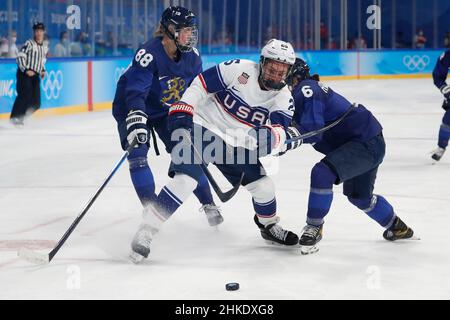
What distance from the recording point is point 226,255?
13.9 ft

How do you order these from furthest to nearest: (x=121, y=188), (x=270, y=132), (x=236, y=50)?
Result: (x=236, y=50) < (x=121, y=188) < (x=270, y=132)

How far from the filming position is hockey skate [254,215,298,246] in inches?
171

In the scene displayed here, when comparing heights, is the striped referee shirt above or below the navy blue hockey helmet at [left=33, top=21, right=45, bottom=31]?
below

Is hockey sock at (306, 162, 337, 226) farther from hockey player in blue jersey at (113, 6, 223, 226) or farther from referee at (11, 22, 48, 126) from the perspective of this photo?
referee at (11, 22, 48, 126)

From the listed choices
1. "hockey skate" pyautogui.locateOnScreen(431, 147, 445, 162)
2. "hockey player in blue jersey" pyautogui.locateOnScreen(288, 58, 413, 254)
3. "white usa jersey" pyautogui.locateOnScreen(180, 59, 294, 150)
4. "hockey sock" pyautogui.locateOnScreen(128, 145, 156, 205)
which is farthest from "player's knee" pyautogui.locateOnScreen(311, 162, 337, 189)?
"hockey skate" pyautogui.locateOnScreen(431, 147, 445, 162)

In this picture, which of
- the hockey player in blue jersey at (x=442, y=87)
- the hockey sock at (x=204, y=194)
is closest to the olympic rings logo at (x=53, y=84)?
the hockey player in blue jersey at (x=442, y=87)

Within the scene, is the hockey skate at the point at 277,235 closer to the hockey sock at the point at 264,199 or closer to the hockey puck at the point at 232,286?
A: the hockey sock at the point at 264,199

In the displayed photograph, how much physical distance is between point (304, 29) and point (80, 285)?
18.5m

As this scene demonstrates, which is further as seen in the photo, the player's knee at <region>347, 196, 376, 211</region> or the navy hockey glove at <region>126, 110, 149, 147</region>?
the player's knee at <region>347, 196, 376, 211</region>

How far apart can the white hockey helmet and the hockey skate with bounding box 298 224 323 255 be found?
687mm

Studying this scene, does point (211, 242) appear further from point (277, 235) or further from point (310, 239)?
point (310, 239)

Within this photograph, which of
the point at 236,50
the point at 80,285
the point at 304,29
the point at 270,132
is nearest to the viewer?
the point at 80,285

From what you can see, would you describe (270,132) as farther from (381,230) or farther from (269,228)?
(381,230)

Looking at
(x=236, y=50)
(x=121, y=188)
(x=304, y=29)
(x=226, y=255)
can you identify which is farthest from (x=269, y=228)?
(x=304, y=29)
